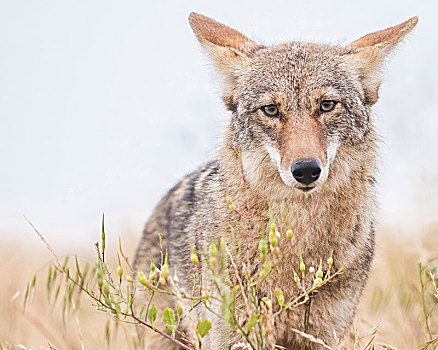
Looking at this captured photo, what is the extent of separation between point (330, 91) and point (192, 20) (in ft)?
4.52

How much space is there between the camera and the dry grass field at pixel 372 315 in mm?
3585

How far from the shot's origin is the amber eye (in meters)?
3.68

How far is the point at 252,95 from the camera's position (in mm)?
3889

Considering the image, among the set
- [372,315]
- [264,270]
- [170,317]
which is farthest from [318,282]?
[372,315]

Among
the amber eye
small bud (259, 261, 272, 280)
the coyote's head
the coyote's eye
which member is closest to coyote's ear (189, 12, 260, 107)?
the coyote's head

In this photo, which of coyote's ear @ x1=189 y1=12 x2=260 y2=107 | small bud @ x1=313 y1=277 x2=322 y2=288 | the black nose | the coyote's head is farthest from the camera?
coyote's ear @ x1=189 y1=12 x2=260 y2=107

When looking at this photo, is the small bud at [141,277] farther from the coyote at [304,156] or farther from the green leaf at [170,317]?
the coyote at [304,156]

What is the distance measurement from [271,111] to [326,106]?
37cm

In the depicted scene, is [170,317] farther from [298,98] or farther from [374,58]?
[374,58]

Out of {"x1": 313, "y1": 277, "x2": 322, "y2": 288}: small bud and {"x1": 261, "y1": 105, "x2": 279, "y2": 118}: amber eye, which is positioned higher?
{"x1": 261, "y1": 105, "x2": 279, "y2": 118}: amber eye

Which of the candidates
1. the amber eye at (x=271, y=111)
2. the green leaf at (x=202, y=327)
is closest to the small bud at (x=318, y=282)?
the green leaf at (x=202, y=327)

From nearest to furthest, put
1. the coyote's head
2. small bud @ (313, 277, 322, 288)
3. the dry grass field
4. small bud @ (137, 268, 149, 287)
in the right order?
small bud @ (137, 268, 149, 287) < small bud @ (313, 277, 322, 288) < the coyote's head < the dry grass field

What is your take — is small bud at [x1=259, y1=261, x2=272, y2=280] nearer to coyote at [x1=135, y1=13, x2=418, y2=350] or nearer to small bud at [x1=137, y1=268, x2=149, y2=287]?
small bud at [x1=137, y1=268, x2=149, y2=287]

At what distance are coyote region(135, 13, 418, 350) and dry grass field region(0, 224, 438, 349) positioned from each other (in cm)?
36
